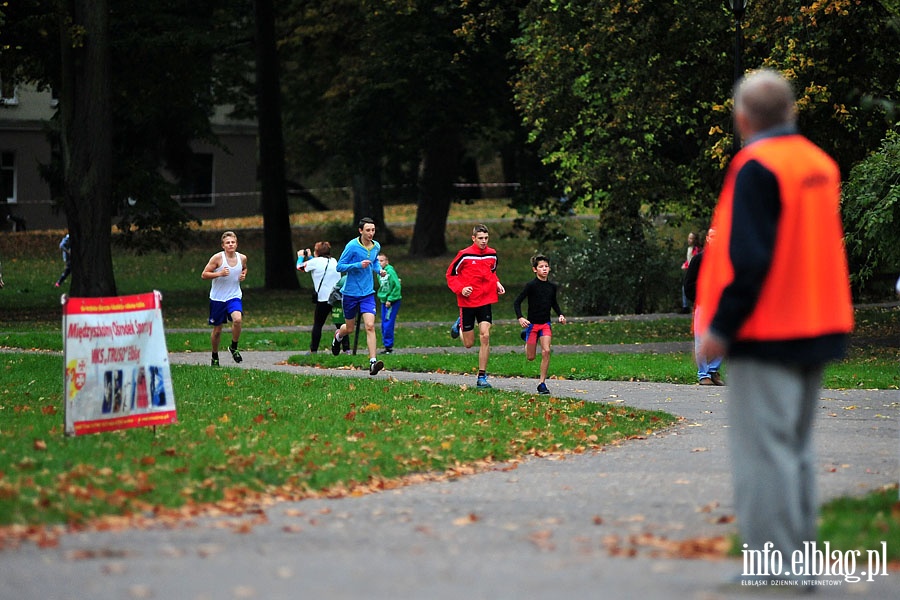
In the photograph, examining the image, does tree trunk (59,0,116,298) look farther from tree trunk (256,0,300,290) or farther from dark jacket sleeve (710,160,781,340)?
dark jacket sleeve (710,160,781,340)

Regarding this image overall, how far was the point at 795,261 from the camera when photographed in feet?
19.3

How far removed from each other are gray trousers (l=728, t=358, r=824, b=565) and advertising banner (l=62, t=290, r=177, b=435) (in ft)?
18.9

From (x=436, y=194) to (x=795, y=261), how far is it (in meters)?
42.7

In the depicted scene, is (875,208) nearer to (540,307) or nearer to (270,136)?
(540,307)

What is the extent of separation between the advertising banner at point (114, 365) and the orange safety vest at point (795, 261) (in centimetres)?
577

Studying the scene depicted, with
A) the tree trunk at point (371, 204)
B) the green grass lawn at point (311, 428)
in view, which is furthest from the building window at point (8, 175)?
the green grass lawn at point (311, 428)

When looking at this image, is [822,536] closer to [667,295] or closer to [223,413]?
[223,413]

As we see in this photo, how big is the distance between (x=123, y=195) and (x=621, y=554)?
3259 cm

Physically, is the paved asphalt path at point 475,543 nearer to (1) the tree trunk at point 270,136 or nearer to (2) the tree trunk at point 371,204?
(1) the tree trunk at point 270,136

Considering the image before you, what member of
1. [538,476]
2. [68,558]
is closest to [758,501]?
[68,558]

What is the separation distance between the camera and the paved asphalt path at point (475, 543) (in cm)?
594

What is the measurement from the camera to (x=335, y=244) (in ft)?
175

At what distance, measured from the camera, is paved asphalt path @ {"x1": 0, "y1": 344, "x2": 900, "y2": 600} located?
19.5 ft

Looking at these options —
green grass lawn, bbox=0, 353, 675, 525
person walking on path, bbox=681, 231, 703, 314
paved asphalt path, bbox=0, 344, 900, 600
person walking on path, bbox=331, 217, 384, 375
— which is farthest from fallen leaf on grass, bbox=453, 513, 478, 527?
person walking on path, bbox=681, 231, 703, 314
